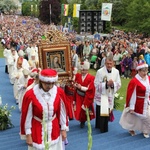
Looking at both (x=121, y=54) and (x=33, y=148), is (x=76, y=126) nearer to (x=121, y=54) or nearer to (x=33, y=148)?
(x=33, y=148)

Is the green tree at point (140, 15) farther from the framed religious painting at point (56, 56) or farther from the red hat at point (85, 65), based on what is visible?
the framed religious painting at point (56, 56)

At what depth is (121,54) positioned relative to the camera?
16.6 meters

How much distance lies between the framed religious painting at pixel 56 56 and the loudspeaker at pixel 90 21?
58.4 feet

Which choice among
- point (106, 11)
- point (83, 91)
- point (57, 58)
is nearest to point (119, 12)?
point (106, 11)

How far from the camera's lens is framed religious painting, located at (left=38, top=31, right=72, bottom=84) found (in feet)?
24.2

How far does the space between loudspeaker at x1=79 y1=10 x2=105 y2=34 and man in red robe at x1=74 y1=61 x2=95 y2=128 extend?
17.6 meters

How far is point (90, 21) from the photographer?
25.7 meters

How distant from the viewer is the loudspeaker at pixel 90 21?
25375mm

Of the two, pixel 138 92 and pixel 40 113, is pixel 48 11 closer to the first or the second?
pixel 138 92

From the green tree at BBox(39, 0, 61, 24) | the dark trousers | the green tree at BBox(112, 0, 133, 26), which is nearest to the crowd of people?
the dark trousers

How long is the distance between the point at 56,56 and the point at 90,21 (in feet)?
61.0

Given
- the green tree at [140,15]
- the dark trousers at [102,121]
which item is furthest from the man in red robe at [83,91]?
the green tree at [140,15]

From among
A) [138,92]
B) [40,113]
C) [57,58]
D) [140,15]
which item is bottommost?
[138,92]

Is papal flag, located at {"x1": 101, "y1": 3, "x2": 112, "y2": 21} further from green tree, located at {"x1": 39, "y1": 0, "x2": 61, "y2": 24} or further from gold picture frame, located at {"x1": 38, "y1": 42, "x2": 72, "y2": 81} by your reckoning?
green tree, located at {"x1": 39, "y1": 0, "x2": 61, "y2": 24}
